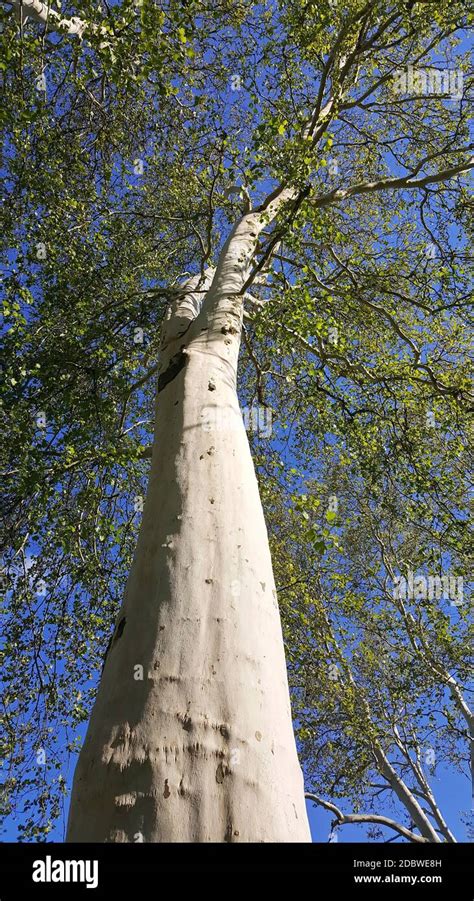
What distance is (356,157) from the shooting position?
8.93 meters

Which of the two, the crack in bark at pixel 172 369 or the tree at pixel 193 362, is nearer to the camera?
the tree at pixel 193 362

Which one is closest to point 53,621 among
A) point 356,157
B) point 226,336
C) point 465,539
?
point 226,336

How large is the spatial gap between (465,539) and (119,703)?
4.86m

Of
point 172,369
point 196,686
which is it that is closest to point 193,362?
point 172,369

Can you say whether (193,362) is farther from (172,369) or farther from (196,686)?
(196,686)

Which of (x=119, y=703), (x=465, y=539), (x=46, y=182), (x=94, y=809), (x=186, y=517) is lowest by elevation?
(x=94, y=809)

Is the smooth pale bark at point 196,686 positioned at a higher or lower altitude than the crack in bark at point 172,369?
lower

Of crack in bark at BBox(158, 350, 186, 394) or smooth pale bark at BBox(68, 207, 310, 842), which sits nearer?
smooth pale bark at BBox(68, 207, 310, 842)

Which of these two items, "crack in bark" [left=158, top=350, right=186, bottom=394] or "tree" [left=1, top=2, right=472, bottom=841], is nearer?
"tree" [left=1, top=2, right=472, bottom=841]

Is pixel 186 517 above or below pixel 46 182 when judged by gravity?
below

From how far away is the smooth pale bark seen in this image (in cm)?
125

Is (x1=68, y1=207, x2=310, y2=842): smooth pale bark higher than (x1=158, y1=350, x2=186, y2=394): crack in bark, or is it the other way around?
(x1=158, y1=350, x2=186, y2=394): crack in bark

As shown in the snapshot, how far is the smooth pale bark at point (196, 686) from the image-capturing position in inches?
49.1

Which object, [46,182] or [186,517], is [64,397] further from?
[186,517]
